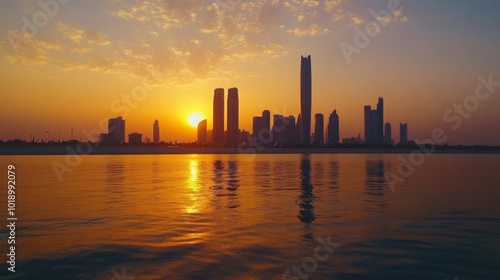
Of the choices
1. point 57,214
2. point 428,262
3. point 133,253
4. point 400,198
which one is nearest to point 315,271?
point 428,262

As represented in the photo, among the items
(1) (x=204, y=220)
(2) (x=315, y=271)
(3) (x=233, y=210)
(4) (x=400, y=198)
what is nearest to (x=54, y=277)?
(2) (x=315, y=271)

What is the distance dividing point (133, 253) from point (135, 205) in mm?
13686

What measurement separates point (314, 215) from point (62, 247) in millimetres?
14852

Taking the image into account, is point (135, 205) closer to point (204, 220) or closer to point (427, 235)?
Answer: point (204, 220)

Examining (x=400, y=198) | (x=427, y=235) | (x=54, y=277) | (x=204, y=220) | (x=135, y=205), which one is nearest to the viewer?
(x=54, y=277)

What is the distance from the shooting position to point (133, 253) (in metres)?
15.2

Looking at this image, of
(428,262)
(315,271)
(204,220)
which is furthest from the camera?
(204,220)

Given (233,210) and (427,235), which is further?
(233,210)

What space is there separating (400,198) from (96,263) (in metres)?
27.2

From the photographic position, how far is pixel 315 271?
13.2 m

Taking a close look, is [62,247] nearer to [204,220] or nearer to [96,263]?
[96,263]

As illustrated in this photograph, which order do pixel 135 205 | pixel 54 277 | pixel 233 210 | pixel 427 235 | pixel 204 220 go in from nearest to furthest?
pixel 54 277 → pixel 427 235 → pixel 204 220 → pixel 233 210 → pixel 135 205

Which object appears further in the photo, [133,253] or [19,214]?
[19,214]

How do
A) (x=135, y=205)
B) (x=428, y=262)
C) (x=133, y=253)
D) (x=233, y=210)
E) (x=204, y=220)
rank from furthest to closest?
(x=135, y=205)
(x=233, y=210)
(x=204, y=220)
(x=133, y=253)
(x=428, y=262)
